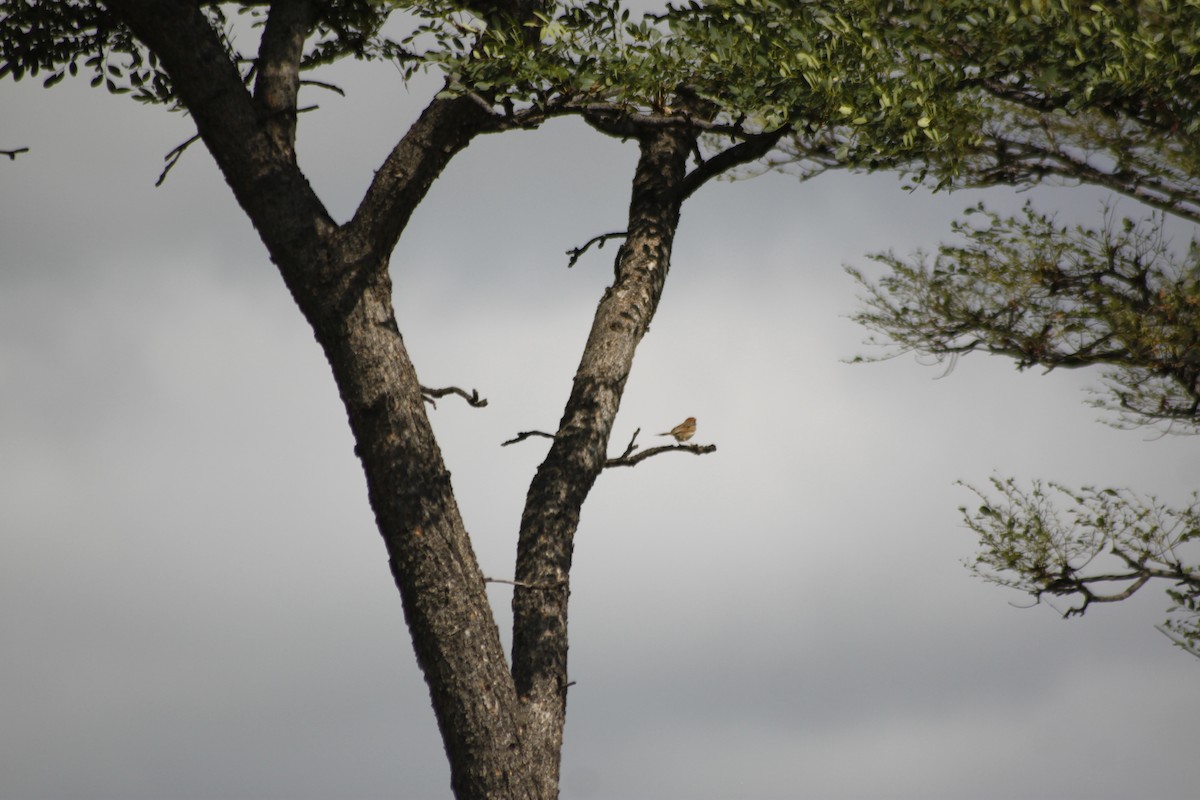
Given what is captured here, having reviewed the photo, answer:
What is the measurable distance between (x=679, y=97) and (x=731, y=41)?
1.37 metres

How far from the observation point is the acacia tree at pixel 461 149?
5719 millimetres

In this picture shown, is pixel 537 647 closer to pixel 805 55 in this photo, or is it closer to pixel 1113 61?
pixel 805 55

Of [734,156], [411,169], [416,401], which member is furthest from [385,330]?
[734,156]

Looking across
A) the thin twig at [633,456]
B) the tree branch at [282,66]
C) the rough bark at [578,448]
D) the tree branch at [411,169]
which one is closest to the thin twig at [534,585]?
the rough bark at [578,448]

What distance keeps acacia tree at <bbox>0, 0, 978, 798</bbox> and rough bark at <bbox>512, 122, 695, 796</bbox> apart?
0.04ft

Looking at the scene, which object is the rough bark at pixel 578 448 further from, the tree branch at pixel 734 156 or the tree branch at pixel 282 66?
the tree branch at pixel 282 66

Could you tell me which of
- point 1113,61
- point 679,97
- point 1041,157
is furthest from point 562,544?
point 1041,157

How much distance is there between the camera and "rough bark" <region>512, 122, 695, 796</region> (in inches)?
235

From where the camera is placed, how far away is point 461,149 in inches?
253

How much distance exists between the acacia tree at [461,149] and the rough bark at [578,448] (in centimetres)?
1

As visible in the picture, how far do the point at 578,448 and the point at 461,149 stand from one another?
1.87 m

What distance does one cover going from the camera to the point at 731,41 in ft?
20.0

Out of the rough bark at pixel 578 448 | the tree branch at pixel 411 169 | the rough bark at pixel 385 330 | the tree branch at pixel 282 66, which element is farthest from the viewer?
the tree branch at pixel 282 66

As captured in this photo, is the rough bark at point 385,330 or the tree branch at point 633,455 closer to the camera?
the rough bark at point 385,330
